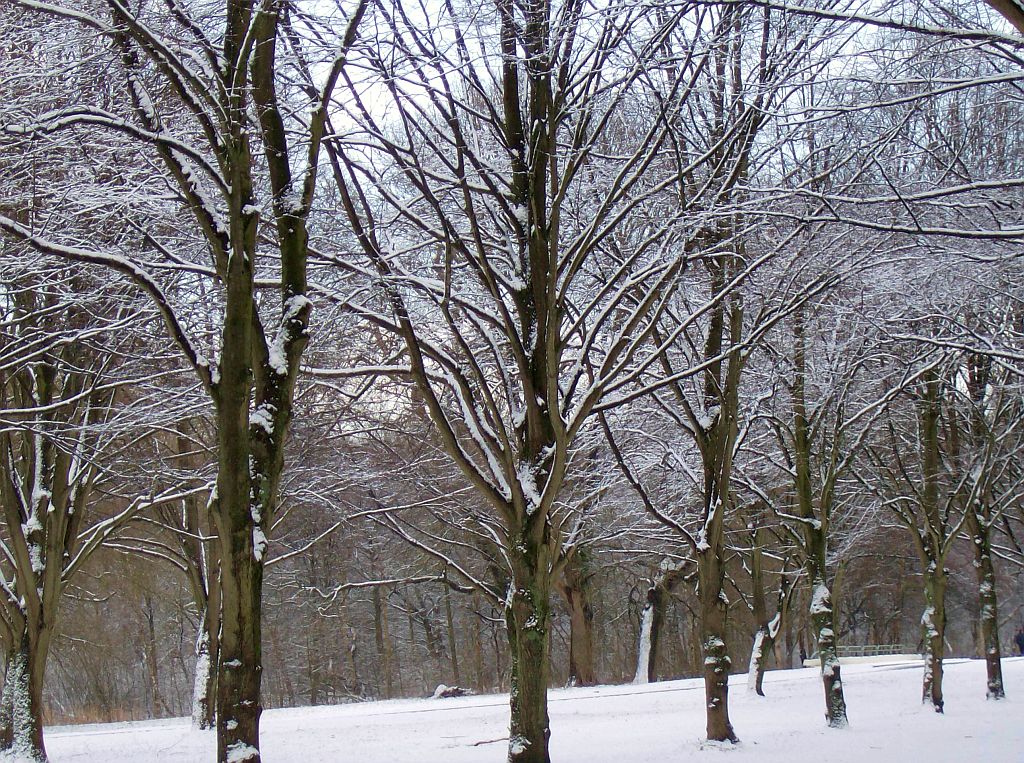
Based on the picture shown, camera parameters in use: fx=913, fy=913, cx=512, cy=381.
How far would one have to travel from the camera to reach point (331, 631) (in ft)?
113

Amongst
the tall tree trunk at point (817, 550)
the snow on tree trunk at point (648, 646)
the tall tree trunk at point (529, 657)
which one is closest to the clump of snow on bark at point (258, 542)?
the tall tree trunk at point (529, 657)

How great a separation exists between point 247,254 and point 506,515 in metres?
3.19

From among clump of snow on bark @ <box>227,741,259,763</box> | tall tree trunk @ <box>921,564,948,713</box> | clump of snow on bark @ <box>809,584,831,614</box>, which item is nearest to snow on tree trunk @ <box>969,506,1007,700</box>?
tall tree trunk @ <box>921,564,948,713</box>

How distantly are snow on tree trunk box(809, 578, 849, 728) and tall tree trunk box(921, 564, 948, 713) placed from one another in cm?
233

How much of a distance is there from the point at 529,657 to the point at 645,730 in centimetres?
785

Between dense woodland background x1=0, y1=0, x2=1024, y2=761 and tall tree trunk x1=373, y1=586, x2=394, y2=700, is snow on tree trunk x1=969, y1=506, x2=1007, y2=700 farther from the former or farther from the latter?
tall tree trunk x1=373, y1=586, x2=394, y2=700

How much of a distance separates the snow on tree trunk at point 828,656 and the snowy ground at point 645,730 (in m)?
0.30

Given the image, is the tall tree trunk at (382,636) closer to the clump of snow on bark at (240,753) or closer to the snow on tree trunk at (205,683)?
the snow on tree trunk at (205,683)

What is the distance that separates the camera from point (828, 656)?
13.1 metres

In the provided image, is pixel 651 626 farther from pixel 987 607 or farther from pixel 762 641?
pixel 987 607

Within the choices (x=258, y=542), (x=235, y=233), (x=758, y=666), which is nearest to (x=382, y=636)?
(x=758, y=666)

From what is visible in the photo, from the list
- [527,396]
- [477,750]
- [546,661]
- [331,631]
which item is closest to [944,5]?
[527,396]

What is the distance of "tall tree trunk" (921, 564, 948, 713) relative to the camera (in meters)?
14.5

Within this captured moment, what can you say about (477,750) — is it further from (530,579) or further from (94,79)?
(94,79)
